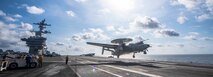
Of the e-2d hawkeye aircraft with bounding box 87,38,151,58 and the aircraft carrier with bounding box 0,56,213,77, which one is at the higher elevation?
the e-2d hawkeye aircraft with bounding box 87,38,151,58

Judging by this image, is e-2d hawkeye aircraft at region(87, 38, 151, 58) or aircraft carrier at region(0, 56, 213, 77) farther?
e-2d hawkeye aircraft at region(87, 38, 151, 58)

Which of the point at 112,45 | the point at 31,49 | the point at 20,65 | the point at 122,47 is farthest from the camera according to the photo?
the point at 31,49

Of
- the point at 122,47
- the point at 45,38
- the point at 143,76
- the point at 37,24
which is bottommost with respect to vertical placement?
the point at 143,76

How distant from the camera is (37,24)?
17338 centimetres

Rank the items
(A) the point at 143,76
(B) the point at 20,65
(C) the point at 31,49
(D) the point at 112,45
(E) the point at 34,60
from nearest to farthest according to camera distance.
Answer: (A) the point at 143,76
(B) the point at 20,65
(E) the point at 34,60
(D) the point at 112,45
(C) the point at 31,49

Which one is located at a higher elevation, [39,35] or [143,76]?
[39,35]

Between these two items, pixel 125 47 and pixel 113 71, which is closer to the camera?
pixel 113 71

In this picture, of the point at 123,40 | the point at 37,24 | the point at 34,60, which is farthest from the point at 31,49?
the point at 34,60

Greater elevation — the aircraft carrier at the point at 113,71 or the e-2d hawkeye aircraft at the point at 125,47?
the e-2d hawkeye aircraft at the point at 125,47

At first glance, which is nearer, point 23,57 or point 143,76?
point 143,76

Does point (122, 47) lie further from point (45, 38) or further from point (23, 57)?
point (45, 38)

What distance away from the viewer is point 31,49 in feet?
509

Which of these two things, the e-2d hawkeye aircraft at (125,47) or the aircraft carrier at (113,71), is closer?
the aircraft carrier at (113,71)

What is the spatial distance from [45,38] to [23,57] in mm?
139650
